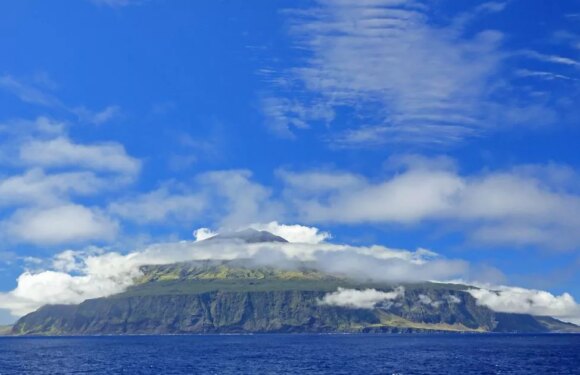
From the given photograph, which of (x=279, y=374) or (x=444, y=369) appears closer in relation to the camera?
(x=279, y=374)

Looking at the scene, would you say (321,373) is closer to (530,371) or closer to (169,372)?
(169,372)

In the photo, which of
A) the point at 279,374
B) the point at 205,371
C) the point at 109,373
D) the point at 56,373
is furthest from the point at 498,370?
the point at 56,373

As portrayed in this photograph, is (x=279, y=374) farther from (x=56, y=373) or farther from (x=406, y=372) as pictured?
(x=56, y=373)

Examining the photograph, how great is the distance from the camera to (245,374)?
187750 millimetres

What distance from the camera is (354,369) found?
654 ft

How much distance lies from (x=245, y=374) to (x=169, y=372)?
89.0ft

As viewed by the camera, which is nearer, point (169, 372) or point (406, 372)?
point (406, 372)

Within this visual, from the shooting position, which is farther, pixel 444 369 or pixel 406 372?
pixel 444 369

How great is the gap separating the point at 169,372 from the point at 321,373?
48615mm

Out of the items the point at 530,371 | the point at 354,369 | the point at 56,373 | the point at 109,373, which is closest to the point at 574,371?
the point at 530,371

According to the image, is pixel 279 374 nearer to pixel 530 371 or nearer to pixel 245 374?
pixel 245 374

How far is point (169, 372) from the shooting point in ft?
652

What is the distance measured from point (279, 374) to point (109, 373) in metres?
54.5

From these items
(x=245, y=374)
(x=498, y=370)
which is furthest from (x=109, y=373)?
(x=498, y=370)
